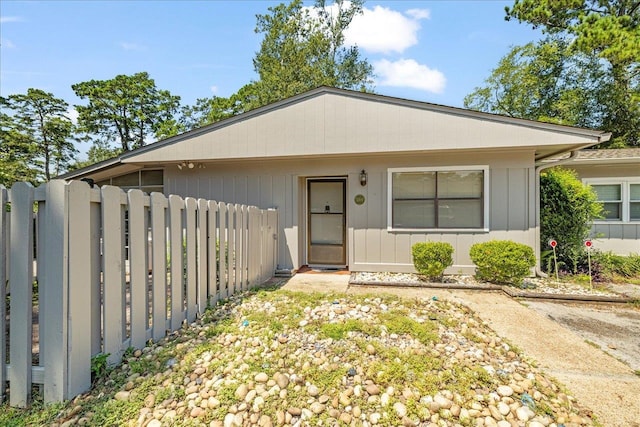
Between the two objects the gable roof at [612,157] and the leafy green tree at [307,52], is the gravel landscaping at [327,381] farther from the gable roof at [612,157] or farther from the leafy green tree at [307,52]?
the leafy green tree at [307,52]

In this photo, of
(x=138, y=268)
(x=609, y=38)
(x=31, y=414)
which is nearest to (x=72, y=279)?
(x=138, y=268)

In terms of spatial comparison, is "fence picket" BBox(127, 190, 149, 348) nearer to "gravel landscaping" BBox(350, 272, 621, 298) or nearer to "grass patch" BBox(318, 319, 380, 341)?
"grass patch" BBox(318, 319, 380, 341)

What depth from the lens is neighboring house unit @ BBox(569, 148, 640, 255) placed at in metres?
7.52

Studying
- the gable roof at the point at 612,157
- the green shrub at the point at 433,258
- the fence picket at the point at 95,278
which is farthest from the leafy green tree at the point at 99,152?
the gable roof at the point at 612,157

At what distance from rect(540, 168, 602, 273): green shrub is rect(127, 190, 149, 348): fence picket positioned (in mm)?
7225

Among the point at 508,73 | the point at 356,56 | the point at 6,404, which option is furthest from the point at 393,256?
the point at 508,73

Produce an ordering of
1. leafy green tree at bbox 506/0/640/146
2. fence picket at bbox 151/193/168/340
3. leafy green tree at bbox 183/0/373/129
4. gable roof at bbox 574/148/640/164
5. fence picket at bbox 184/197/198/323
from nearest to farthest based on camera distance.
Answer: fence picket at bbox 151/193/168/340 < fence picket at bbox 184/197/198/323 < gable roof at bbox 574/148/640/164 < leafy green tree at bbox 506/0/640/146 < leafy green tree at bbox 183/0/373/129

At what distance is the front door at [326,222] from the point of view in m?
6.76

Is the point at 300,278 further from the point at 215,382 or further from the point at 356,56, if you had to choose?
the point at 356,56

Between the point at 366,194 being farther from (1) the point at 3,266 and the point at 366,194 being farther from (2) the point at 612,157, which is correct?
(2) the point at 612,157

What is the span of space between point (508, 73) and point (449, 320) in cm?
2207

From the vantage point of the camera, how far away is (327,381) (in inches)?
80.9

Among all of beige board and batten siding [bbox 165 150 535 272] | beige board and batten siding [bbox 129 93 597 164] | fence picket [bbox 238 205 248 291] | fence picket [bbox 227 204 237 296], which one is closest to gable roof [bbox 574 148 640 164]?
beige board and batten siding [bbox 165 150 535 272]

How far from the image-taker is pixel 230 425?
1711 mm
